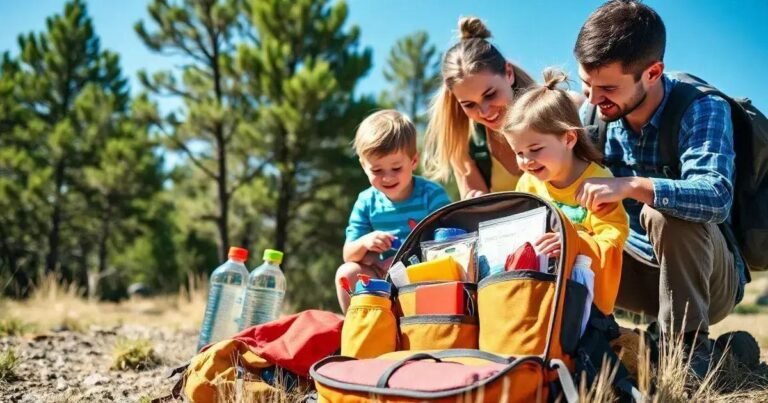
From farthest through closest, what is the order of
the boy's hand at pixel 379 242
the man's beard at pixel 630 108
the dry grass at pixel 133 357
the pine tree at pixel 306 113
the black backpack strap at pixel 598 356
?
the pine tree at pixel 306 113, the dry grass at pixel 133 357, the boy's hand at pixel 379 242, the man's beard at pixel 630 108, the black backpack strap at pixel 598 356

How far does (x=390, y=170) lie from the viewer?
126 inches

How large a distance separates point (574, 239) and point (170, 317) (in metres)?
7.54

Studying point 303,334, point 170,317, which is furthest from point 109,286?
point 303,334

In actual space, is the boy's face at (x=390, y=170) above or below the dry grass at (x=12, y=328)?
above

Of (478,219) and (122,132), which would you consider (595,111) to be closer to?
(478,219)

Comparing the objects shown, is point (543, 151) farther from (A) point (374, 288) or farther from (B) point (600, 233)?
(A) point (374, 288)

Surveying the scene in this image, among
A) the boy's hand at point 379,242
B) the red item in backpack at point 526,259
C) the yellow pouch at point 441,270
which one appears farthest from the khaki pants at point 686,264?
the boy's hand at point 379,242

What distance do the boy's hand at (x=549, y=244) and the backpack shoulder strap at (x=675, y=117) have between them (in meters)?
0.87

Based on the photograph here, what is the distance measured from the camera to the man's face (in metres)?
2.66

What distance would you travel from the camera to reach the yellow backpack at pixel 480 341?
181 cm

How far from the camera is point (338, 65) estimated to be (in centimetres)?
1634

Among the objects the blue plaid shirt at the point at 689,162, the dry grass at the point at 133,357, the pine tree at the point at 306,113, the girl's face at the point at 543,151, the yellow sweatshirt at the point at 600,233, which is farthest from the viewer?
the pine tree at the point at 306,113

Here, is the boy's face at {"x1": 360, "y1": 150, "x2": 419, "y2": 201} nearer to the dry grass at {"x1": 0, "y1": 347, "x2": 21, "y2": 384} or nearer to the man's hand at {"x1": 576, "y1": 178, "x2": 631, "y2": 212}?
the man's hand at {"x1": 576, "y1": 178, "x2": 631, "y2": 212}

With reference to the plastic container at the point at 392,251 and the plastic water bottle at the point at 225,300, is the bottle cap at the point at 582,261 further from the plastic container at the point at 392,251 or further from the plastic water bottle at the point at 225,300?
the plastic water bottle at the point at 225,300
